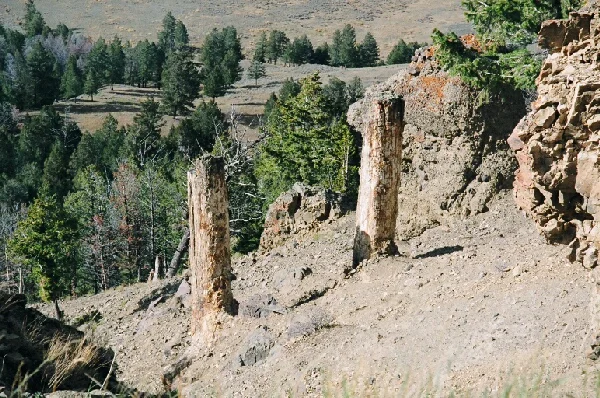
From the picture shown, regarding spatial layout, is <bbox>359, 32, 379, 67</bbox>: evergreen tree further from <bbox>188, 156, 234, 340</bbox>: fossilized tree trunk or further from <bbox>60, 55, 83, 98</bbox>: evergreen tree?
<bbox>188, 156, 234, 340</bbox>: fossilized tree trunk

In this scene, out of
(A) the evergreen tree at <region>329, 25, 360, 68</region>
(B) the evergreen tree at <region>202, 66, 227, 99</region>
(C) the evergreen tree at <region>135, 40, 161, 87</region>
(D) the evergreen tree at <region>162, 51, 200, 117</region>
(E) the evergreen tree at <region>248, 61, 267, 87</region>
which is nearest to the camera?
(D) the evergreen tree at <region>162, 51, 200, 117</region>

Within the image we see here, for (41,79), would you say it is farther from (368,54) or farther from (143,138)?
(368,54)

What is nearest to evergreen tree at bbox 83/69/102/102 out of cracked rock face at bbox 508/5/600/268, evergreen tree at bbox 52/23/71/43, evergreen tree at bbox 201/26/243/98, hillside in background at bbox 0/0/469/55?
evergreen tree at bbox 201/26/243/98

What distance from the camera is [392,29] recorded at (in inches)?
4240

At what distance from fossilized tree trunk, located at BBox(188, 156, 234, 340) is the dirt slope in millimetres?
418

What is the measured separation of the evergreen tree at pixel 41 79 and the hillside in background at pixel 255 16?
33.9m

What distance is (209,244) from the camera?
38.9 ft

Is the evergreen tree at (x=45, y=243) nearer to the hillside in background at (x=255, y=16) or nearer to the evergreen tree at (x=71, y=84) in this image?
the evergreen tree at (x=71, y=84)

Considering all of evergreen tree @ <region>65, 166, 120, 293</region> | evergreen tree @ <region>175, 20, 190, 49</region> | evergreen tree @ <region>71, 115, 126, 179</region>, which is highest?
evergreen tree @ <region>175, 20, 190, 49</region>

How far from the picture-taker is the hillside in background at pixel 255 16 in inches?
4218

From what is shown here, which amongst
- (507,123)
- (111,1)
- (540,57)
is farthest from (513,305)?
(111,1)

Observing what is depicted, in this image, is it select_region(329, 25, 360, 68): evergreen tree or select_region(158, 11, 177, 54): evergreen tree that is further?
select_region(158, 11, 177, 54): evergreen tree

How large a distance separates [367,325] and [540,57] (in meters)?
9.72

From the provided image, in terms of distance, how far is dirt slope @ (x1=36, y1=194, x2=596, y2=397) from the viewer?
8.00 metres
